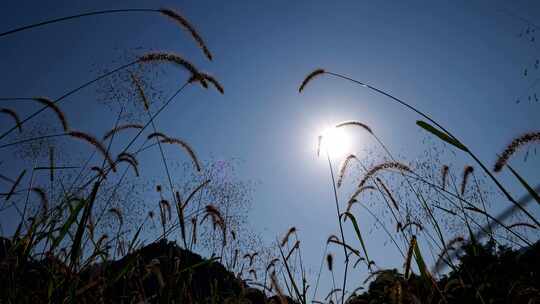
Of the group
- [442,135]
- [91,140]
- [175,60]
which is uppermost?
[175,60]

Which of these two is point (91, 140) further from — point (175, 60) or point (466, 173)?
point (466, 173)

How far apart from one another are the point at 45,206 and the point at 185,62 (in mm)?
1424

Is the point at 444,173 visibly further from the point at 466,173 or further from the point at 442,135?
the point at 442,135

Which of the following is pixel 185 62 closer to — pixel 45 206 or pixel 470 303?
pixel 45 206

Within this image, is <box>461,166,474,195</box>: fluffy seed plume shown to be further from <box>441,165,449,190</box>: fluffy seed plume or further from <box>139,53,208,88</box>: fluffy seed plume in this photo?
<box>139,53,208,88</box>: fluffy seed plume

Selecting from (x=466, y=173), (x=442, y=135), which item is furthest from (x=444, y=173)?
(x=442, y=135)

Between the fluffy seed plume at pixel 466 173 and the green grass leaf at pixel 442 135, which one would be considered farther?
the fluffy seed plume at pixel 466 173

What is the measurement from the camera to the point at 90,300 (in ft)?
8.64

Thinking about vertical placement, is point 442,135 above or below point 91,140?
below

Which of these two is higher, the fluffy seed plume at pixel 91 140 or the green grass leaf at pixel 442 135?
the fluffy seed plume at pixel 91 140

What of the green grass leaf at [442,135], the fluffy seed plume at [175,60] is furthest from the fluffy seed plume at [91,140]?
the green grass leaf at [442,135]

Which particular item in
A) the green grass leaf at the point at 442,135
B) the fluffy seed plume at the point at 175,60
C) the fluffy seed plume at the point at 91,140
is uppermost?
the fluffy seed plume at the point at 175,60

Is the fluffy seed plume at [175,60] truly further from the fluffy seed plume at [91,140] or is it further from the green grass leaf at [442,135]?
the green grass leaf at [442,135]

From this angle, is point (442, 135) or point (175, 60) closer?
point (442, 135)
